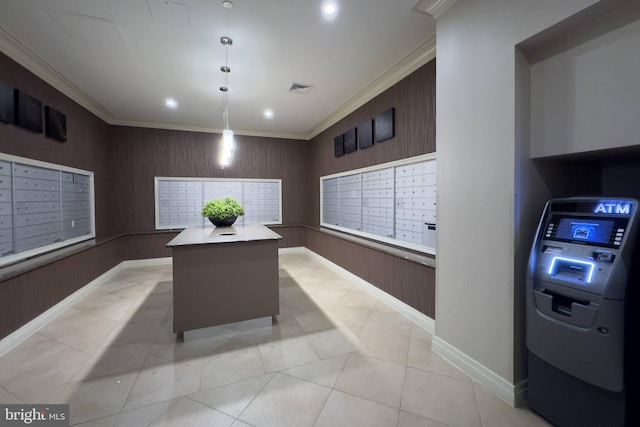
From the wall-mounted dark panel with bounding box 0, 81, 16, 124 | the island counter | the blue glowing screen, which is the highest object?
the wall-mounted dark panel with bounding box 0, 81, 16, 124

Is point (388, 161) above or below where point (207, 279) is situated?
above

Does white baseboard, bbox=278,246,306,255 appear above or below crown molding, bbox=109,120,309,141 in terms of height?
below

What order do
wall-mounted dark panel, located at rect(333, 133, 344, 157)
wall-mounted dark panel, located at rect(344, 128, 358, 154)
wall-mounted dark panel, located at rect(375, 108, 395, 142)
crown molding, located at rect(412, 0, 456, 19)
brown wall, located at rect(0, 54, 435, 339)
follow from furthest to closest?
wall-mounted dark panel, located at rect(333, 133, 344, 157)
wall-mounted dark panel, located at rect(344, 128, 358, 154)
wall-mounted dark panel, located at rect(375, 108, 395, 142)
brown wall, located at rect(0, 54, 435, 339)
crown molding, located at rect(412, 0, 456, 19)

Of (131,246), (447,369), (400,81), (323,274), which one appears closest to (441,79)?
(400,81)

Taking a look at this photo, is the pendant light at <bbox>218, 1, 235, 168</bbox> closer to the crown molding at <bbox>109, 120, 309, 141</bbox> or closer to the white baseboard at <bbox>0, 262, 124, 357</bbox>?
the crown molding at <bbox>109, 120, 309, 141</bbox>

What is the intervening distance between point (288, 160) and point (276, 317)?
382 centimetres

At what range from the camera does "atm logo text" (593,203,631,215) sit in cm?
123

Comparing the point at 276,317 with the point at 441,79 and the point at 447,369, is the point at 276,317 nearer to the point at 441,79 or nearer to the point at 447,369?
the point at 447,369

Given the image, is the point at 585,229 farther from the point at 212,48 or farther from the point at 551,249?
the point at 212,48

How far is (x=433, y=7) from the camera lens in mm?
2045

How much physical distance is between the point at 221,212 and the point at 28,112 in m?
2.07

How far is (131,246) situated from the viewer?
4.93 meters

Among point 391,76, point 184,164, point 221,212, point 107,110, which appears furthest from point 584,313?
point 107,110

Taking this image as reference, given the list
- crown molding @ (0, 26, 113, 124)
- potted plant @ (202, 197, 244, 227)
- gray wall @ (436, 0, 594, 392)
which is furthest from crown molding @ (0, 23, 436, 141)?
potted plant @ (202, 197, 244, 227)
